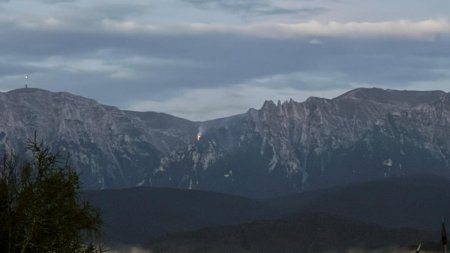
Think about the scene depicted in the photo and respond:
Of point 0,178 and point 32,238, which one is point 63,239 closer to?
point 32,238

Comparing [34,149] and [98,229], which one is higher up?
[34,149]

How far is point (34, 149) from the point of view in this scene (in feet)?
191

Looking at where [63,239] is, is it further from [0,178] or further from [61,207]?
[0,178]

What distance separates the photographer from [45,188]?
57.5 meters

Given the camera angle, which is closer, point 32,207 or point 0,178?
point 32,207

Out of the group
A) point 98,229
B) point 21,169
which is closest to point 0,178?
point 21,169

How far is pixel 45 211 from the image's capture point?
5700cm

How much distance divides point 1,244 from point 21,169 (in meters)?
3.49

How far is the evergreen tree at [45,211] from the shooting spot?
5688 centimetres

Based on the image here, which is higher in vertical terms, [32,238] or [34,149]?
[34,149]

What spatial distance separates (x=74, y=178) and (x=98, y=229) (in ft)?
8.47

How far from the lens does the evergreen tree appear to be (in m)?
56.9

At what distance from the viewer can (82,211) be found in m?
58.8

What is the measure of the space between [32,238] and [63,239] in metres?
1.34
